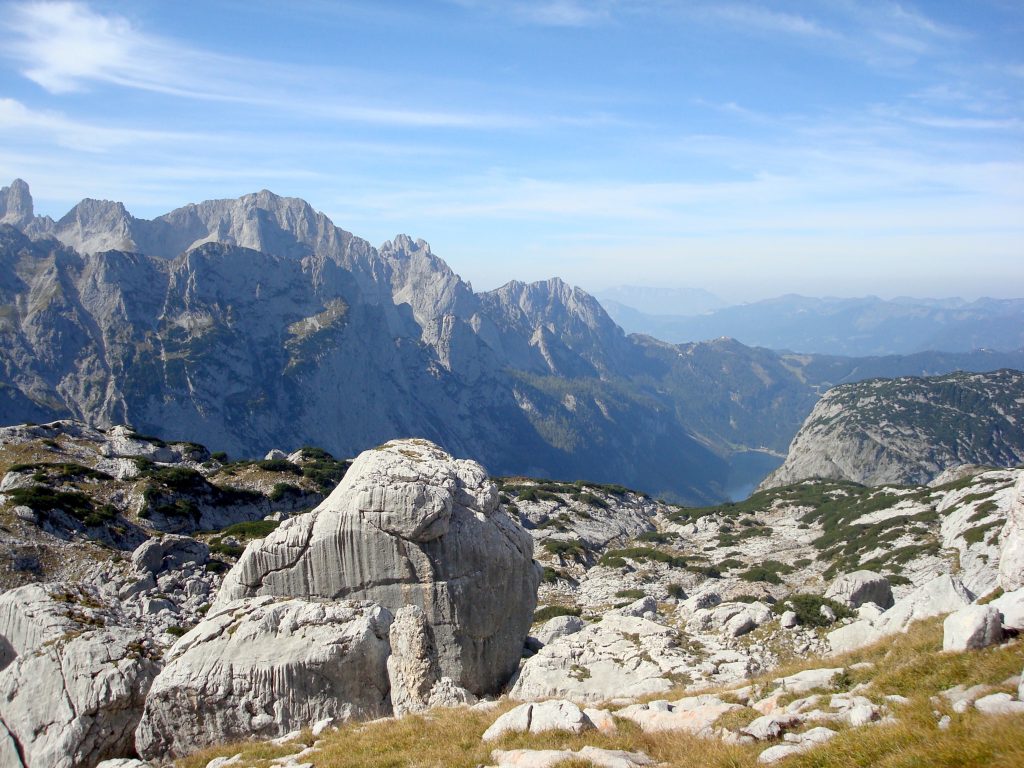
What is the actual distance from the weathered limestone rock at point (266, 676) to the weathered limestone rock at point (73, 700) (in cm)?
74

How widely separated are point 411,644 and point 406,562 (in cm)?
267

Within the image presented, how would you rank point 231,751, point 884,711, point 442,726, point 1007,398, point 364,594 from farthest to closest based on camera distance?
point 1007,398
point 364,594
point 231,751
point 442,726
point 884,711

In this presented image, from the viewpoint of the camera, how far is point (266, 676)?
18234 millimetres

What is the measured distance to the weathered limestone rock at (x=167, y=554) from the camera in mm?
35656

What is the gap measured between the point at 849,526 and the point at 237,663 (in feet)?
220

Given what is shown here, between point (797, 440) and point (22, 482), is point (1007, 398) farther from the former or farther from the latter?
point (22, 482)

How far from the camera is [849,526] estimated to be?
67438 millimetres

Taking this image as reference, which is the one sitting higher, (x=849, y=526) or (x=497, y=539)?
(x=497, y=539)

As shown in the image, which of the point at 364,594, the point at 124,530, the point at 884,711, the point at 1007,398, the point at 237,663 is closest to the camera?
the point at 884,711

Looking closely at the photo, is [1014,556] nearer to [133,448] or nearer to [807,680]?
[807,680]

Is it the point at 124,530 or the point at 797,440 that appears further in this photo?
the point at 797,440

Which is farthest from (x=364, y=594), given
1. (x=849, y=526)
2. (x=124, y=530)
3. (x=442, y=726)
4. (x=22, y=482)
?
(x=849, y=526)

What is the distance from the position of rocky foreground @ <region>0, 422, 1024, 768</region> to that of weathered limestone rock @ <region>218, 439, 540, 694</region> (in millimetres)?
70

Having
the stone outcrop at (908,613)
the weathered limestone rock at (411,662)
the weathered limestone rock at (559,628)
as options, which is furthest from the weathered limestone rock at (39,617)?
the stone outcrop at (908,613)
